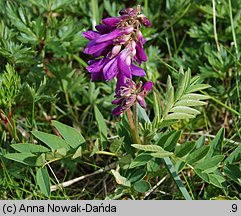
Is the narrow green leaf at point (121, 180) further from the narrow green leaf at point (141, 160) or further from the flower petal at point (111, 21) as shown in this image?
the flower petal at point (111, 21)

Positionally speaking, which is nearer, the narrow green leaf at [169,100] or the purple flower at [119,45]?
the purple flower at [119,45]

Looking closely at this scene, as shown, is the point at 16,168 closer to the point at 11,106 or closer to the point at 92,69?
the point at 11,106

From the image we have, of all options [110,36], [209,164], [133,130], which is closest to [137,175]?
[133,130]

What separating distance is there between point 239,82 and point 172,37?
0.62 meters

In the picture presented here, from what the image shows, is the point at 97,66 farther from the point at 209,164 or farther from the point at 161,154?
the point at 209,164

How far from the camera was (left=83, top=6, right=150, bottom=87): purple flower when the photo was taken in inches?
80.5

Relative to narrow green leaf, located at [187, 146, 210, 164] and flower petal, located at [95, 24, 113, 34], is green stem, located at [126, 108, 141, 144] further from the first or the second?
flower petal, located at [95, 24, 113, 34]

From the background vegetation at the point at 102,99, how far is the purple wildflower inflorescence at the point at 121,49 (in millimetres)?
220

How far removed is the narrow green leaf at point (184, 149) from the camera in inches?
86.3

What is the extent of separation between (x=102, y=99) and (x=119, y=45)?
0.94 m

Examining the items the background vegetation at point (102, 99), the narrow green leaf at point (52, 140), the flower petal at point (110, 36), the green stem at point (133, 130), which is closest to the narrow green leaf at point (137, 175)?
the background vegetation at point (102, 99)

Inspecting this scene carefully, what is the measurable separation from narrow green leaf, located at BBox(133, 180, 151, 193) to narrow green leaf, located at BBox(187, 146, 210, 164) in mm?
224

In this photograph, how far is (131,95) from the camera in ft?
7.01

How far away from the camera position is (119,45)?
81.5 inches
